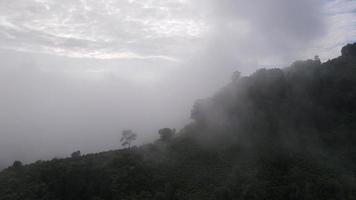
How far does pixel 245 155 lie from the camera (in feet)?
154

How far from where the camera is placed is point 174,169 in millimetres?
45844

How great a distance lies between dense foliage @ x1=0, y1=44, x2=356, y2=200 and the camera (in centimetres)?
3966

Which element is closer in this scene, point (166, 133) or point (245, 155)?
point (245, 155)

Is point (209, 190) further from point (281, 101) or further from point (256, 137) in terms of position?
point (281, 101)

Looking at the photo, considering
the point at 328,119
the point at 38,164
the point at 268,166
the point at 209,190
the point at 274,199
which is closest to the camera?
the point at 274,199

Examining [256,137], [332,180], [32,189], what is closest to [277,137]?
[256,137]

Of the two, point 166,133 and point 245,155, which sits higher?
point 166,133

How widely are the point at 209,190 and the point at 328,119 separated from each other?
25387 millimetres

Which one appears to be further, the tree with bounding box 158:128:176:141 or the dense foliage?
the tree with bounding box 158:128:176:141

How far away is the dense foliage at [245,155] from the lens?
3966 centimetres

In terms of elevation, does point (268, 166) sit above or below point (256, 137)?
below

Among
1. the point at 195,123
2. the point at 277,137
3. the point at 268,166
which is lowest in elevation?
the point at 268,166

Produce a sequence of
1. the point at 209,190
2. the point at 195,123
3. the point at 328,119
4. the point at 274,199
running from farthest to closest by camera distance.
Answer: the point at 195,123
the point at 328,119
the point at 209,190
the point at 274,199

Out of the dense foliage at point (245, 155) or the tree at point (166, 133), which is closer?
the dense foliage at point (245, 155)
